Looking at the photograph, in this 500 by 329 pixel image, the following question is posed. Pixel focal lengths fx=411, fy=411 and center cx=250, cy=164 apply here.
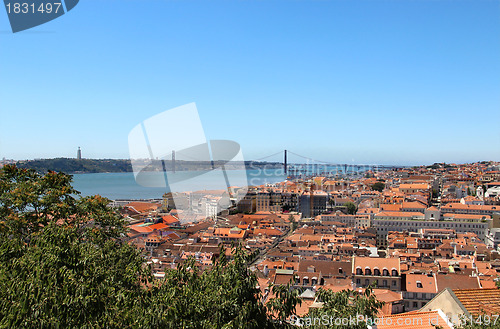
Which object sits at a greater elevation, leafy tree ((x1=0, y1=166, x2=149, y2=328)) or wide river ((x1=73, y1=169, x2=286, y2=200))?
leafy tree ((x1=0, y1=166, x2=149, y2=328))

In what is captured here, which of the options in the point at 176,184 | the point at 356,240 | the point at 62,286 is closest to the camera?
the point at 62,286

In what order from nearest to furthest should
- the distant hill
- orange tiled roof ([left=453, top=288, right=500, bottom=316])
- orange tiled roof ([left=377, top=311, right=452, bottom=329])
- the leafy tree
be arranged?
the leafy tree → orange tiled roof ([left=377, top=311, right=452, bottom=329]) → orange tiled roof ([left=453, top=288, right=500, bottom=316]) → the distant hill

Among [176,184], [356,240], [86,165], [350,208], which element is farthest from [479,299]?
[86,165]

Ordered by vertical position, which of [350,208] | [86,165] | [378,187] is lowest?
[350,208]

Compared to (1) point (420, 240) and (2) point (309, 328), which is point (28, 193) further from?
(1) point (420, 240)

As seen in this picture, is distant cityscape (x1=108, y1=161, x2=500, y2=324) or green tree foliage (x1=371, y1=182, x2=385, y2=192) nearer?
distant cityscape (x1=108, y1=161, x2=500, y2=324)

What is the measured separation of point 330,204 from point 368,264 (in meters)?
13.1

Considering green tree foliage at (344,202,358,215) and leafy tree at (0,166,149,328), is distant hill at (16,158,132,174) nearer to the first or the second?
green tree foliage at (344,202,358,215)

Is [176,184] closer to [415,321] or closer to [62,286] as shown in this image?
[415,321]

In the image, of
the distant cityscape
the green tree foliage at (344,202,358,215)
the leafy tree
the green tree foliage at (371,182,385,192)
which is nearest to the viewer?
the leafy tree

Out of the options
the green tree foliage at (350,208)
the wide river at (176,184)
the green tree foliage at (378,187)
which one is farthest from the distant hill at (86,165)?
the green tree foliage at (350,208)

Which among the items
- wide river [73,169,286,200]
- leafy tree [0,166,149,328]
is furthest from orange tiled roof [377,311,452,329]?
wide river [73,169,286,200]

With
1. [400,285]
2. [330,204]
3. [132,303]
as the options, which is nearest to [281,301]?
[132,303]

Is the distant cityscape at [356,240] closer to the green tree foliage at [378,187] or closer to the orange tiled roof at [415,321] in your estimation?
the orange tiled roof at [415,321]
